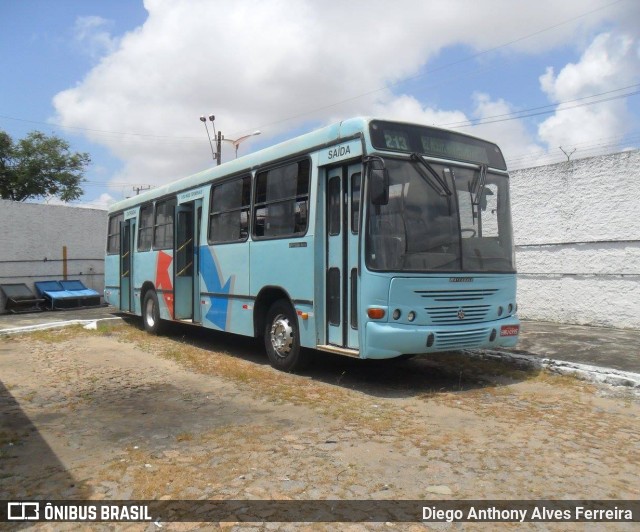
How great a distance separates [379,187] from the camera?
6.26 m

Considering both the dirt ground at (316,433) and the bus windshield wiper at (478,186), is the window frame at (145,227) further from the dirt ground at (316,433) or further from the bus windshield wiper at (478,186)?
the bus windshield wiper at (478,186)

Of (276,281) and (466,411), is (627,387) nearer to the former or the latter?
(466,411)

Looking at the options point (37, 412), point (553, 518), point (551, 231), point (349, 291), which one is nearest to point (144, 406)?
point (37, 412)

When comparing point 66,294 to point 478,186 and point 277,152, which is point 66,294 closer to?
point 277,152

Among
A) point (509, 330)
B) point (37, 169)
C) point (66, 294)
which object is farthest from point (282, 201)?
point (37, 169)

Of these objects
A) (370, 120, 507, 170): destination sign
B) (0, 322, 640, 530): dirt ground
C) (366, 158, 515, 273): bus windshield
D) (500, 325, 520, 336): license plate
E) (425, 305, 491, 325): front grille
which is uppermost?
(370, 120, 507, 170): destination sign

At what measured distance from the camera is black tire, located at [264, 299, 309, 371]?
7.72 metres

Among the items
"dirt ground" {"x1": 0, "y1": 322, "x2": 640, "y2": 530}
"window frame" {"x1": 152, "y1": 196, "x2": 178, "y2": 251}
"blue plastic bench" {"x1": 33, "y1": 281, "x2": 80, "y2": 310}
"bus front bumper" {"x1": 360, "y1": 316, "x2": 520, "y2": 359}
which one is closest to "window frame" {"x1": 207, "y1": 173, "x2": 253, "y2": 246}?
"window frame" {"x1": 152, "y1": 196, "x2": 178, "y2": 251}

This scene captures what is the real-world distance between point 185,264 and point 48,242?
1194 cm

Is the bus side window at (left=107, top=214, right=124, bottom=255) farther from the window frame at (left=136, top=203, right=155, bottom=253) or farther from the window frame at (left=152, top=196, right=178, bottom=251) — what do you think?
the window frame at (left=152, top=196, right=178, bottom=251)

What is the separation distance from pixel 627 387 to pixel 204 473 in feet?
16.2

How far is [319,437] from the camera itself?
16.6ft

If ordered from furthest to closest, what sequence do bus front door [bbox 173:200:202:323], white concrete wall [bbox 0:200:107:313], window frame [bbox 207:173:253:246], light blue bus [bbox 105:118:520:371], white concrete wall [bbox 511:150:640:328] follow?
white concrete wall [bbox 0:200:107:313], bus front door [bbox 173:200:202:323], white concrete wall [bbox 511:150:640:328], window frame [bbox 207:173:253:246], light blue bus [bbox 105:118:520:371]

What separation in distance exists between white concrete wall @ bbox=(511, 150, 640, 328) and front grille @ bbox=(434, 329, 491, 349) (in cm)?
514
